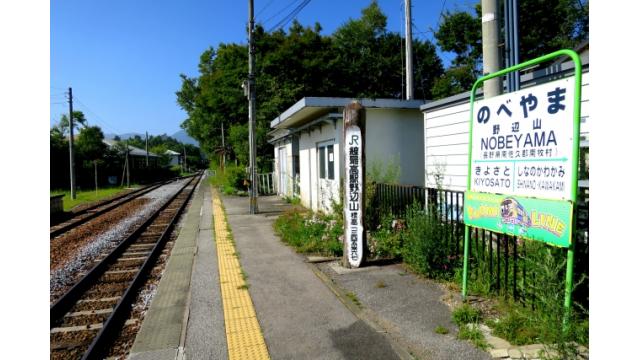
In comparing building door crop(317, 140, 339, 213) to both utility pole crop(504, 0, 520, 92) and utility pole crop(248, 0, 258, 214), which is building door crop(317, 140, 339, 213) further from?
utility pole crop(504, 0, 520, 92)

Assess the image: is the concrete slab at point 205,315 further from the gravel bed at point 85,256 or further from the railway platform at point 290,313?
the gravel bed at point 85,256

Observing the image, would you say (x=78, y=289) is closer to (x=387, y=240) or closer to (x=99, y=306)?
(x=99, y=306)

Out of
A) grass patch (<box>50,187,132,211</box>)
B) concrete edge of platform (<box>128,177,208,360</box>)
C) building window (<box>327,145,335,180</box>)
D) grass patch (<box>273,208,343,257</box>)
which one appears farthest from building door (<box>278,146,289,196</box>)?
concrete edge of platform (<box>128,177,208,360</box>)

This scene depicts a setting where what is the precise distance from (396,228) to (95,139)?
3700cm

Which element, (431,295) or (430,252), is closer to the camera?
(431,295)

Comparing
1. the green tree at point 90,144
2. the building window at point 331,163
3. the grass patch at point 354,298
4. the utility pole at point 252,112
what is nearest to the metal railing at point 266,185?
the utility pole at point 252,112

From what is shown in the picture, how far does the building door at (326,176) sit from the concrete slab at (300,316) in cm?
316

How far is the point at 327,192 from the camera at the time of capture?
1163 cm

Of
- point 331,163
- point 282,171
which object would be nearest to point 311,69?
point 282,171

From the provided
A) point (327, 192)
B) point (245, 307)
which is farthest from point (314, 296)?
point (327, 192)

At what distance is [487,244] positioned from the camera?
592 centimetres

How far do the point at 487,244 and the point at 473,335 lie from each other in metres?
2.37

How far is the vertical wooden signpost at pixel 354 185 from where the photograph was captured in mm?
6500

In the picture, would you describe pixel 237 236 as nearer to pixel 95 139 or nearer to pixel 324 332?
pixel 324 332
